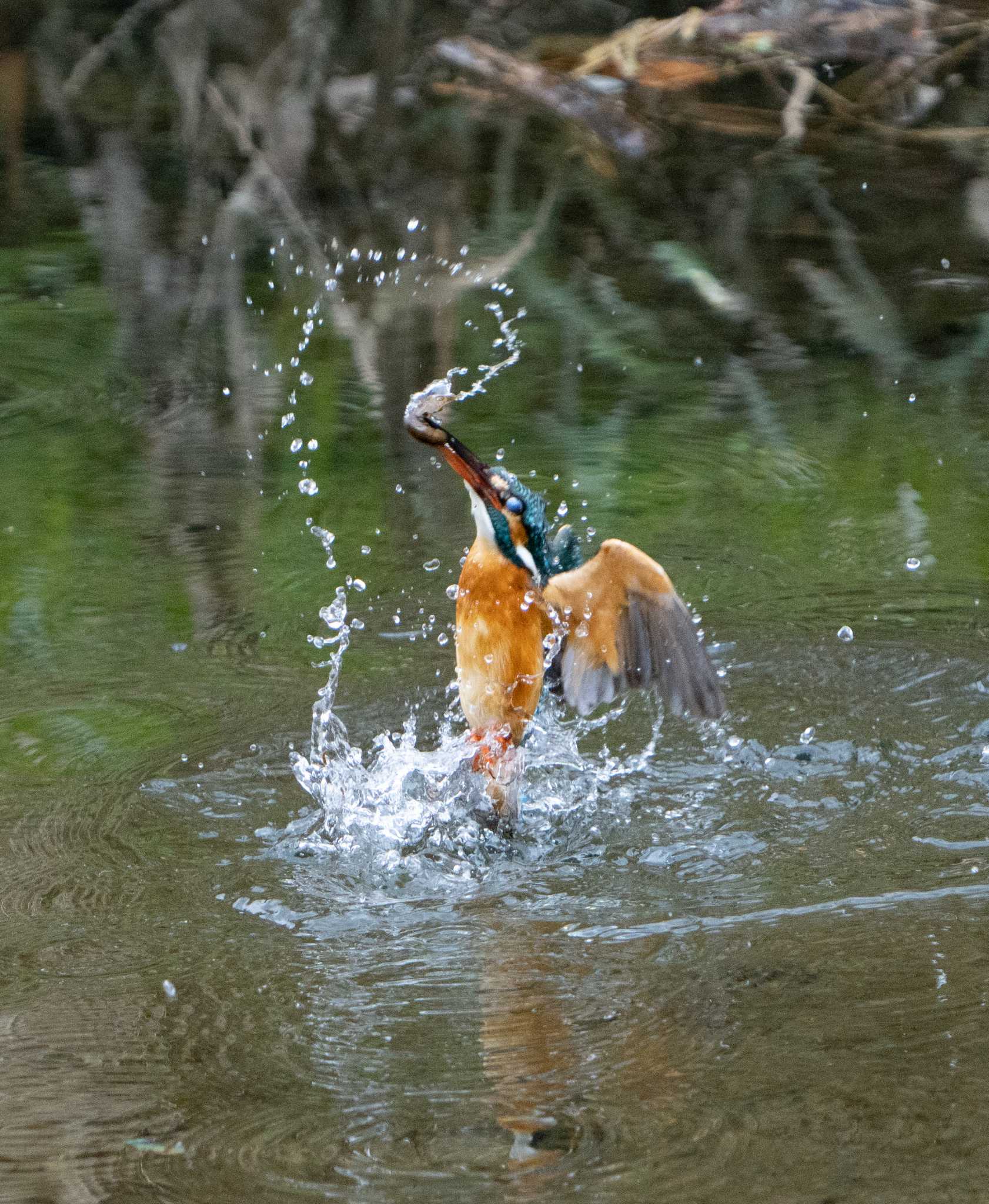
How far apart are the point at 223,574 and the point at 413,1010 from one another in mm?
2188

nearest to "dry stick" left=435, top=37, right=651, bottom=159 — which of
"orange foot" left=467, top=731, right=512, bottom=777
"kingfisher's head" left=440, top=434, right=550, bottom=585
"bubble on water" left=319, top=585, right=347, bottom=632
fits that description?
"bubble on water" left=319, top=585, right=347, bottom=632

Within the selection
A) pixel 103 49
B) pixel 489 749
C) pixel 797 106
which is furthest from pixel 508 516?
pixel 103 49

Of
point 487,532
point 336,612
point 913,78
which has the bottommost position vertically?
point 336,612

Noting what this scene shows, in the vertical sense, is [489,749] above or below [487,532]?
below

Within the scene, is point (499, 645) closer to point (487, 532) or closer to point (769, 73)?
point (487, 532)

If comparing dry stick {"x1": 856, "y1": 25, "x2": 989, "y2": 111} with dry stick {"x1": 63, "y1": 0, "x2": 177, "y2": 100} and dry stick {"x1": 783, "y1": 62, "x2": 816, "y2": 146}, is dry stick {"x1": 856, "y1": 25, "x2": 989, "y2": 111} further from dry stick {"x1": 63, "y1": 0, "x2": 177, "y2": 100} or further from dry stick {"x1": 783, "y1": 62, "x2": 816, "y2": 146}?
dry stick {"x1": 63, "y1": 0, "x2": 177, "y2": 100}

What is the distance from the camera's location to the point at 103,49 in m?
9.38

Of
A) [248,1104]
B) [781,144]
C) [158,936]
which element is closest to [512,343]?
[781,144]

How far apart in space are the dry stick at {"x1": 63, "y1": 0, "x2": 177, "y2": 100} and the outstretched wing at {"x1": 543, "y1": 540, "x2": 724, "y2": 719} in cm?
640

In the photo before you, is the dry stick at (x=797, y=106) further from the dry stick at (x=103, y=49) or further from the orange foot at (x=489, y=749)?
the orange foot at (x=489, y=749)

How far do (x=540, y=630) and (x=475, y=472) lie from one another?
1.31 ft

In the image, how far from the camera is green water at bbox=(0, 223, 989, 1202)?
241cm

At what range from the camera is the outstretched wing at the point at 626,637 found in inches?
146

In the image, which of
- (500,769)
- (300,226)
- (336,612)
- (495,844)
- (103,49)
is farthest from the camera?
(103,49)
